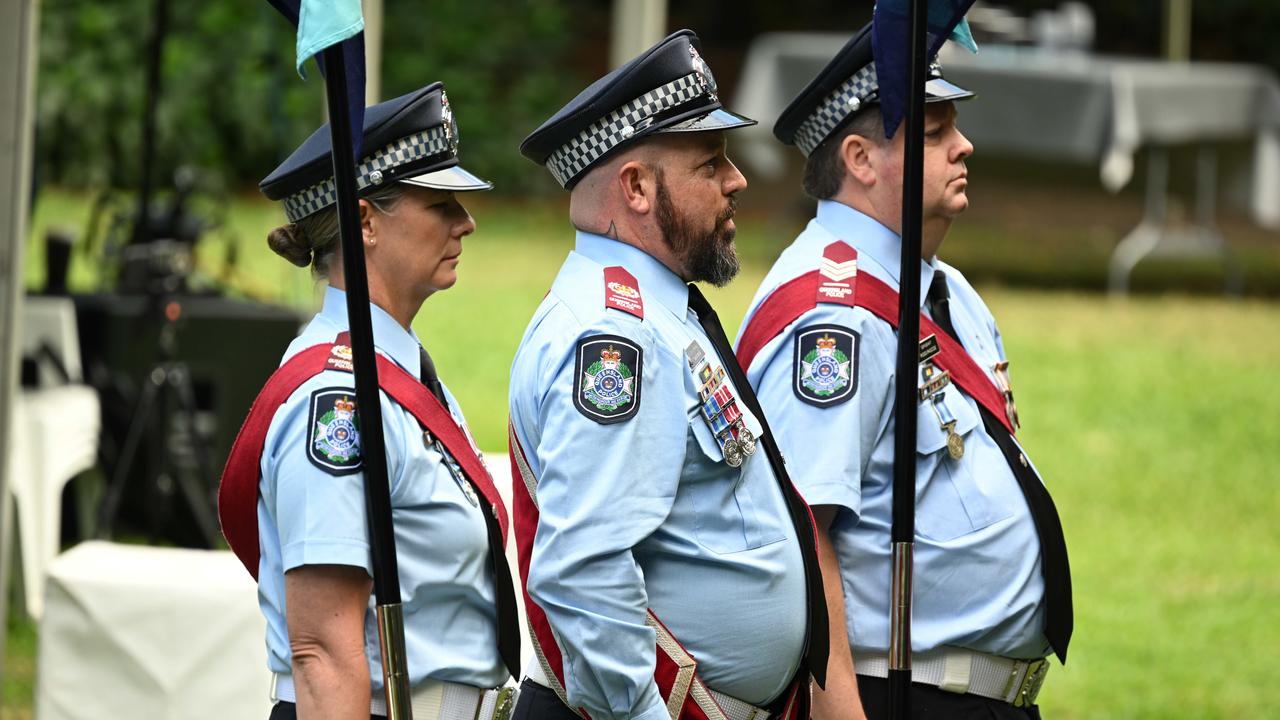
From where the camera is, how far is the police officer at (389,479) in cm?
244

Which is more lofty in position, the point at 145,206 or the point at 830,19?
the point at 830,19

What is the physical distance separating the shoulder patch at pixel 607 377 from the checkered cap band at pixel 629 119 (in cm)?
34

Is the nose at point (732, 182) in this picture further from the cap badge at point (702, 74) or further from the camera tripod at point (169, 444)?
the camera tripod at point (169, 444)

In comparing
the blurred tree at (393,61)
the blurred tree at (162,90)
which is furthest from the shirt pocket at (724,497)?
the blurred tree at (162,90)

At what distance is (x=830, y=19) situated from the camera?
25875 millimetres

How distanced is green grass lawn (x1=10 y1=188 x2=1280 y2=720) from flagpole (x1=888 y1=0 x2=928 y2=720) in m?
3.20

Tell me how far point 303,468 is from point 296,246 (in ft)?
1.41

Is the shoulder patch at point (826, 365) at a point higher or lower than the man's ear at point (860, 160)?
lower

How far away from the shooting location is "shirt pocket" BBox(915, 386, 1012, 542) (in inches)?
119

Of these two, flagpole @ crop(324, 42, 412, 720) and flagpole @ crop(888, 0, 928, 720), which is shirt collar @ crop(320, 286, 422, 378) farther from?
flagpole @ crop(888, 0, 928, 720)

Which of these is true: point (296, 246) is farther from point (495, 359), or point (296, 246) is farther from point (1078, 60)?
point (1078, 60)

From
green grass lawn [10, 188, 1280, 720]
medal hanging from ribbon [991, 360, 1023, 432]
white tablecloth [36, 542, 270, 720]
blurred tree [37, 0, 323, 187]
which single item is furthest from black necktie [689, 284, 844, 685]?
blurred tree [37, 0, 323, 187]

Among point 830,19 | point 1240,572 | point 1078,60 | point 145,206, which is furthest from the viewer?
point 830,19

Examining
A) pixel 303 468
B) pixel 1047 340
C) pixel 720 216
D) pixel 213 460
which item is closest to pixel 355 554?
pixel 303 468
